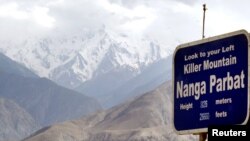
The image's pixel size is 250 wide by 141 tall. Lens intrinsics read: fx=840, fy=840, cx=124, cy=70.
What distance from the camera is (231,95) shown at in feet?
38.3

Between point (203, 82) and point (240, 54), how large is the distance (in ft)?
2.83

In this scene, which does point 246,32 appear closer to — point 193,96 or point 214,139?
point 193,96

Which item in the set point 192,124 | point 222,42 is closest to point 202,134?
point 192,124

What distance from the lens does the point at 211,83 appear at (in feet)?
39.6

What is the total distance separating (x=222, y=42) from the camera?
1208 centimetres

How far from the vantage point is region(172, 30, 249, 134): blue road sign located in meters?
11.6

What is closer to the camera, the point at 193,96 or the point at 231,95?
the point at 231,95

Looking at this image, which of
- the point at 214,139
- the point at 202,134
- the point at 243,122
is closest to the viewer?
the point at 214,139

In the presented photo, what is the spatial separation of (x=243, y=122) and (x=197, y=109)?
1.13 m

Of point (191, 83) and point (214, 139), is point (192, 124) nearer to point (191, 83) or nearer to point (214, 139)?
point (191, 83)

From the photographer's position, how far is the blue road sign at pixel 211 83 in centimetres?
1155

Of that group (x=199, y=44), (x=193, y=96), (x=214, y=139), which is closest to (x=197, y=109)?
(x=193, y=96)

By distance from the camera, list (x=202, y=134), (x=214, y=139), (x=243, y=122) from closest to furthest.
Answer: (x=214, y=139) < (x=243, y=122) < (x=202, y=134)

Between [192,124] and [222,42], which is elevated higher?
[222,42]
